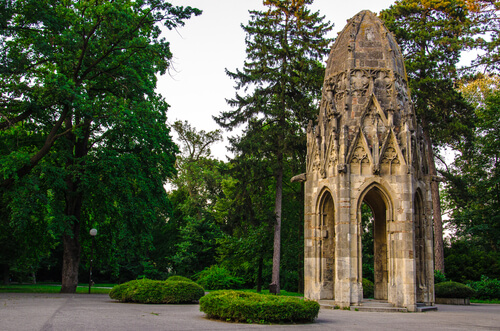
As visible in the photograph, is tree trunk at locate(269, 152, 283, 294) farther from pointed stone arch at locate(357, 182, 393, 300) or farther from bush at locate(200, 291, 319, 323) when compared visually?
bush at locate(200, 291, 319, 323)

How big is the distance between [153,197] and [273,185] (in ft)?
39.2

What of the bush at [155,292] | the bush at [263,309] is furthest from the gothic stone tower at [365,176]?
the bush at [263,309]

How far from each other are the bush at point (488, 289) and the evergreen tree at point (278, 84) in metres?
11.0

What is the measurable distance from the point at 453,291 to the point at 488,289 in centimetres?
562

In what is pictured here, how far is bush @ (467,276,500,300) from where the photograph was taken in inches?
941

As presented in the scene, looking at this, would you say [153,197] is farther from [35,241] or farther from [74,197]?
[35,241]

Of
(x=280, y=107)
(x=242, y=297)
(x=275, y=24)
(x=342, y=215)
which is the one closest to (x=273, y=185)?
(x=280, y=107)

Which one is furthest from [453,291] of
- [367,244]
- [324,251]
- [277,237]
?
[367,244]

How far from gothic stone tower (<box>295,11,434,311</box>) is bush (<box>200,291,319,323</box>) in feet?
15.4

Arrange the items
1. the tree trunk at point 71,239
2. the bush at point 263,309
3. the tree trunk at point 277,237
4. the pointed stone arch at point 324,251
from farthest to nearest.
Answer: the tree trunk at point 277,237 → the tree trunk at point 71,239 → the pointed stone arch at point 324,251 → the bush at point 263,309

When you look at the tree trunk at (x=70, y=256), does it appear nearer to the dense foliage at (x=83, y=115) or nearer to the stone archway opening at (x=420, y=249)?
the dense foliage at (x=83, y=115)

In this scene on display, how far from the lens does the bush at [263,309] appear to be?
9.12 m

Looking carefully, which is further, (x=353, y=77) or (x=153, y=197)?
(x=153, y=197)

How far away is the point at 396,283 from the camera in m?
13.8
